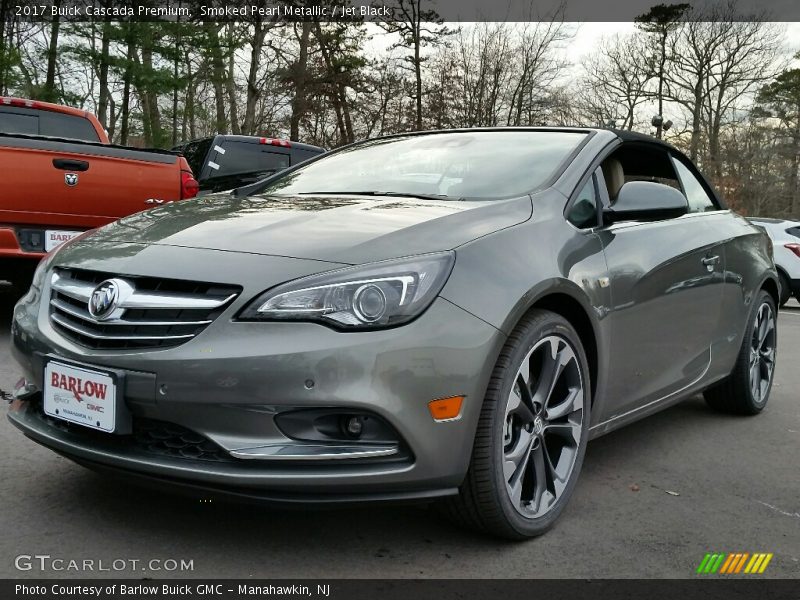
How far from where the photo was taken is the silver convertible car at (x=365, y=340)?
2279 millimetres

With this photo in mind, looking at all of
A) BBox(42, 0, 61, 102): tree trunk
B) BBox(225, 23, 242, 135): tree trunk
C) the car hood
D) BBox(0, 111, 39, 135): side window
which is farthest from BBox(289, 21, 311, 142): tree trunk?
the car hood

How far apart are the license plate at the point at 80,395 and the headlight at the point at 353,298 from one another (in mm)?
449

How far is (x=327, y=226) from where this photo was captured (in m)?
2.73

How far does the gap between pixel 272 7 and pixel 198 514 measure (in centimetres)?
2269

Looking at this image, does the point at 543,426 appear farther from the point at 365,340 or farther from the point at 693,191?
the point at 693,191

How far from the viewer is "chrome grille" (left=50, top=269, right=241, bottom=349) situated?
91.7 inches

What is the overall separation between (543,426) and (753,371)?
2349 millimetres

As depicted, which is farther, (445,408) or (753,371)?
(753,371)

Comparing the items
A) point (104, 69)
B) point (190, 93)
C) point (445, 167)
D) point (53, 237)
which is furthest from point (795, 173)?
point (445, 167)

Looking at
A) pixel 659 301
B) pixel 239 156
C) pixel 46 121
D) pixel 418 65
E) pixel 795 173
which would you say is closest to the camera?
pixel 659 301

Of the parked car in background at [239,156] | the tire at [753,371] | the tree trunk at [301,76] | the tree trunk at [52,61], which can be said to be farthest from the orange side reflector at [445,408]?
the tree trunk at [301,76]

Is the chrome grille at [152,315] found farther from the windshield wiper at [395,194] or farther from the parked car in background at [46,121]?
the parked car in background at [46,121]

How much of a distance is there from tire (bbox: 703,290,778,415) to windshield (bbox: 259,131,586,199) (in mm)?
1693
